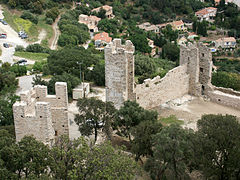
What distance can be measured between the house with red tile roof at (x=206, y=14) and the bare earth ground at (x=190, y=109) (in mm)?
86488

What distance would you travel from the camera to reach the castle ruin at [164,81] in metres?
28.6

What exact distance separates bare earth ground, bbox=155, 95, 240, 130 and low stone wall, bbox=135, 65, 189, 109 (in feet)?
2.07

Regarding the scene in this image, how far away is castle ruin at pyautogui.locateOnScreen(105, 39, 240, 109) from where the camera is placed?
94.0ft

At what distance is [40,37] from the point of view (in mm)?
80812

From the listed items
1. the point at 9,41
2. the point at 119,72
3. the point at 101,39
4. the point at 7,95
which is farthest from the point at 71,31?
the point at 119,72

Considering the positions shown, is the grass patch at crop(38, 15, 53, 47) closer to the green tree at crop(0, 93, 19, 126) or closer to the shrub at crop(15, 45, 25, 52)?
the shrub at crop(15, 45, 25, 52)

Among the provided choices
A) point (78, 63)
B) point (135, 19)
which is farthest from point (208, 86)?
point (135, 19)

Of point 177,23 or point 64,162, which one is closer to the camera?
point 64,162

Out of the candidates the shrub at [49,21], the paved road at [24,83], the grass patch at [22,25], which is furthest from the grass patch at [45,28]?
the paved road at [24,83]

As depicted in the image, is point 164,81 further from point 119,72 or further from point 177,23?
point 177,23

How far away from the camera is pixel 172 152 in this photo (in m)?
20.0

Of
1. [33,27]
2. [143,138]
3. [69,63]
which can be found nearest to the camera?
[143,138]

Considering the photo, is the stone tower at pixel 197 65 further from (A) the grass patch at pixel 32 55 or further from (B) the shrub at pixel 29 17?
(B) the shrub at pixel 29 17

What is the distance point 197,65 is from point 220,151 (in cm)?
1578
